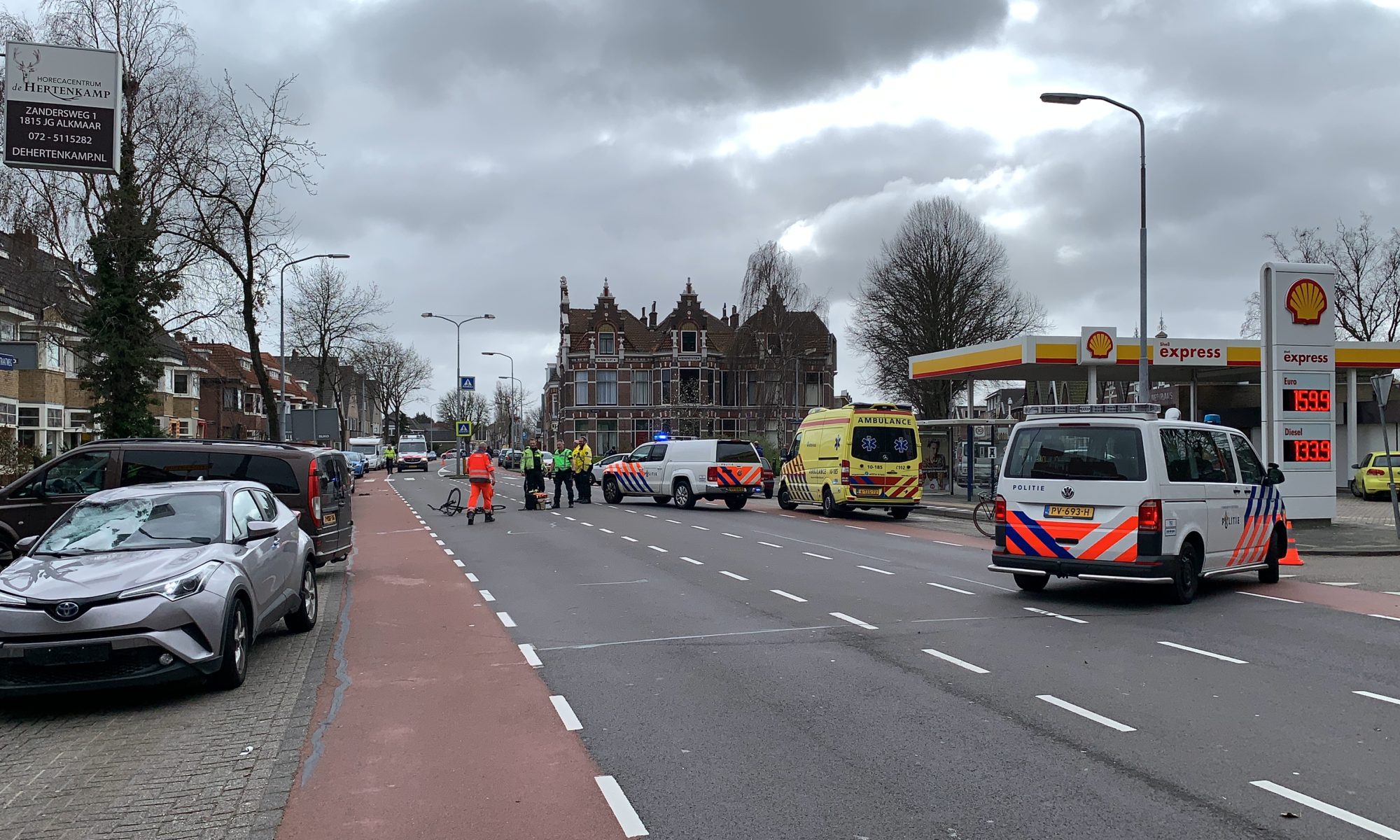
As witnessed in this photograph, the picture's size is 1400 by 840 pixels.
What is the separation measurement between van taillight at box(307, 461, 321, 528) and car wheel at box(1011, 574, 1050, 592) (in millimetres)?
8367

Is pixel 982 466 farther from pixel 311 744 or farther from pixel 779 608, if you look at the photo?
pixel 311 744

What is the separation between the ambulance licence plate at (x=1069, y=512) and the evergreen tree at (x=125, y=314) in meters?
20.3

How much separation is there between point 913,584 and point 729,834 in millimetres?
8619

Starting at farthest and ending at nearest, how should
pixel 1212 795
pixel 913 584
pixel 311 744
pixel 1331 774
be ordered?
pixel 913 584, pixel 311 744, pixel 1331 774, pixel 1212 795

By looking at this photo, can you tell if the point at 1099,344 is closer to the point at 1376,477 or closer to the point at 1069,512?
the point at 1376,477

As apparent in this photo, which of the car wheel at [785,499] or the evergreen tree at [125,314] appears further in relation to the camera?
the car wheel at [785,499]

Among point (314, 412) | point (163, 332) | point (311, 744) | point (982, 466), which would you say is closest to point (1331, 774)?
point (311, 744)

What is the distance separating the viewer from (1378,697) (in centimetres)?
701

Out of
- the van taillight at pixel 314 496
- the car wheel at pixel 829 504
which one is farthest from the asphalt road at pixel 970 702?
the car wheel at pixel 829 504

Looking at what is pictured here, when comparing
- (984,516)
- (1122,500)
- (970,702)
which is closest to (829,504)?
(984,516)

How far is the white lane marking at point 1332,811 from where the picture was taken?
4.54m

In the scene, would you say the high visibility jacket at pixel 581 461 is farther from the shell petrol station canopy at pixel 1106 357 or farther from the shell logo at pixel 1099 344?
the shell logo at pixel 1099 344

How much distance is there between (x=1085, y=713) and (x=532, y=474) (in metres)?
22.4

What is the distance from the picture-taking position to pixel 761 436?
5591 centimetres
